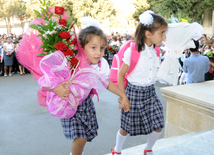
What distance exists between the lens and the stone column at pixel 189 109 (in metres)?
3.04

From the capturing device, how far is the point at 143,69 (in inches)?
97.7

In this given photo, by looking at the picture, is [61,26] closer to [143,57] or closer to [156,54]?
[143,57]

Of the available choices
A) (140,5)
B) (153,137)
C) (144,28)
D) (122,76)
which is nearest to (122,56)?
(122,76)

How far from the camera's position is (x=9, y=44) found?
1086 centimetres

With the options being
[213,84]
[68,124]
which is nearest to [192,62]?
[213,84]

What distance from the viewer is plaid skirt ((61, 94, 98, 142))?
2.05 meters

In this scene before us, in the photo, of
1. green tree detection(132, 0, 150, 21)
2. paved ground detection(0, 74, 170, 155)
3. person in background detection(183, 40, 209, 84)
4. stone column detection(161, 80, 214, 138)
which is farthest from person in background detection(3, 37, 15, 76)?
green tree detection(132, 0, 150, 21)

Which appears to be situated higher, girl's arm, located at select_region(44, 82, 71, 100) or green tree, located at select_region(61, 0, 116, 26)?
green tree, located at select_region(61, 0, 116, 26)

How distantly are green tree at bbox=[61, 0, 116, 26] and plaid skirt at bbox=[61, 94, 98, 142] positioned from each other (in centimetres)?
3325

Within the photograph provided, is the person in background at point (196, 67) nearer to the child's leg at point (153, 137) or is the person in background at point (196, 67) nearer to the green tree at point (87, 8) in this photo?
the child's leg at point (153, 137)

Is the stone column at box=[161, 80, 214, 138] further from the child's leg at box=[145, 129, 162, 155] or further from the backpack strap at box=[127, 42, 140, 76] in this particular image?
the backpack strap at box=[127, 42, 140, 76]

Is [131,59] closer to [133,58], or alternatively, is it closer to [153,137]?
[133,58]

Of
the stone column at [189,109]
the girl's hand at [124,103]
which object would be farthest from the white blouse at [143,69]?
the stone column at [189,109]

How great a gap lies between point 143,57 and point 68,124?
3.67ft
